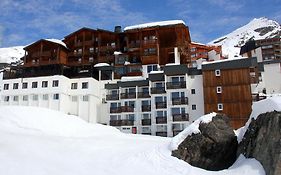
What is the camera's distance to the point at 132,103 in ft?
169

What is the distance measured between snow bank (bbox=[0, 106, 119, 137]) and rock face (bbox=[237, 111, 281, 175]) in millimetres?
17158

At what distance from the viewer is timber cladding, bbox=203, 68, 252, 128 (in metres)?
42.1

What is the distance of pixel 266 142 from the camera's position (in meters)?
15.1

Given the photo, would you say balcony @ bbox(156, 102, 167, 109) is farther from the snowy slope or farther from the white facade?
the snowy slope

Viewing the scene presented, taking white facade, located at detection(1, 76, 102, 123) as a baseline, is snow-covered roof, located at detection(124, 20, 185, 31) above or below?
above

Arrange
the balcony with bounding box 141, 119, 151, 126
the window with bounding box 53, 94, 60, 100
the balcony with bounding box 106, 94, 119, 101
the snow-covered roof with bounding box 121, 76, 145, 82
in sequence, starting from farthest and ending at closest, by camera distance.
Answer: the window with bounding box 53, 94, 60, 100 → the snow-covered roof with bounding box 121, 76, 145, 82 → the balcony with bounding box 106, 94, 119, 101 → the balcony with bounding box 141, 119, 151, 126

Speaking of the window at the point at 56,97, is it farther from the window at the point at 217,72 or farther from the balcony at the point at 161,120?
the window at the point at 217,72

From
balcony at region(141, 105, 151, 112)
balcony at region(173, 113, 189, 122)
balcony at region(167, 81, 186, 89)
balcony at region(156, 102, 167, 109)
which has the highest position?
balcony at region(167, 81, 186, 89)

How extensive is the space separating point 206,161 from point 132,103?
112 feet

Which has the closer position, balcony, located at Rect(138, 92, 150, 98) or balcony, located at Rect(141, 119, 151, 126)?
balcony, located at Rect(141, 119, 151, 126)

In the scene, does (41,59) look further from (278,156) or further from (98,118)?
(278,156)

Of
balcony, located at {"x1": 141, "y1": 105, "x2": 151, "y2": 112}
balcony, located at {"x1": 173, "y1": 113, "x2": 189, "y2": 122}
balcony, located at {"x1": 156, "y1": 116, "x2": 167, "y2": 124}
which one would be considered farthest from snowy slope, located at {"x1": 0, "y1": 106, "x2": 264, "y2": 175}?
balcony, located at {"x1": 141, "y1": 105, "x2": 151, "y2": 112}

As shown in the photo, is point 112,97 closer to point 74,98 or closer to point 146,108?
point 146,108

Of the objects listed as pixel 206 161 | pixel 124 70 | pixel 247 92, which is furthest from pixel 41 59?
pixel 206 161
